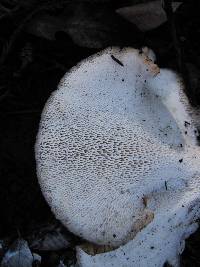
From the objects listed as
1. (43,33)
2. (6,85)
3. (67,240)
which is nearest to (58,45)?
(43,33)

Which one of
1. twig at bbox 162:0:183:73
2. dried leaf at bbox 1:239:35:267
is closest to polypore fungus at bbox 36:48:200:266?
twig at bbox 162:0:183:73

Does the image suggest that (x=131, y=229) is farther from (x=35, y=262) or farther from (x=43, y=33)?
(x=43, y=33)

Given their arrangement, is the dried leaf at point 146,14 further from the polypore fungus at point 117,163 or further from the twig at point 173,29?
the polypore fungus at point 117,163

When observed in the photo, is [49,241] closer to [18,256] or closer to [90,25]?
[18,256]

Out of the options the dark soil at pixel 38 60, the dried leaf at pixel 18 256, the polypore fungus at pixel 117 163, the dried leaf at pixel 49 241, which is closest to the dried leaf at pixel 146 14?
the dark soil at pixel 38 60

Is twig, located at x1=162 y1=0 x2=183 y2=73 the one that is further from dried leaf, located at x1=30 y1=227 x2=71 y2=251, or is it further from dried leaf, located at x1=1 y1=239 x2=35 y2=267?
dried leaf, located at x1=1 y1=239 x2=35 y2=267

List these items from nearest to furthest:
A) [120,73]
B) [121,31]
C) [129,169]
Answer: [129,169] → [120,73] → [121,31]
